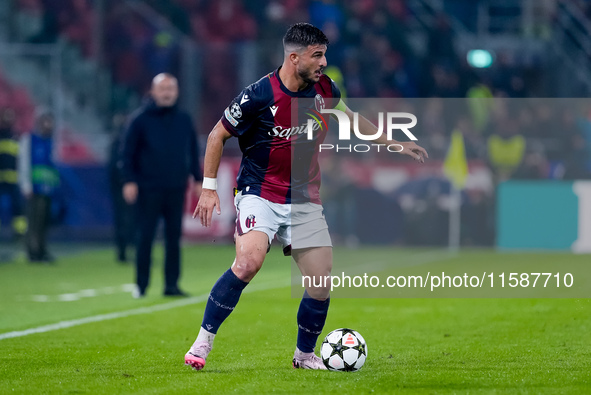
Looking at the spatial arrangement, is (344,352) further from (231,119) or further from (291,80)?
(291,80)

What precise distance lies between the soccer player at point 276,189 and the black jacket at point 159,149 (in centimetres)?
461

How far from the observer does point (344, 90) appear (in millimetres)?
20953

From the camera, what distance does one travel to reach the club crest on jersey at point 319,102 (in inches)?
254

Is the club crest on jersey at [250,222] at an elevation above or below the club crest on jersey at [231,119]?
below

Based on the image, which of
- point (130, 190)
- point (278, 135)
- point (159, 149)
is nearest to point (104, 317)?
point (130, 190)

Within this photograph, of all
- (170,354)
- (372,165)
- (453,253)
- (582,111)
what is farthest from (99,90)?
(170,354)

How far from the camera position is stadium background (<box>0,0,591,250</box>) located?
744 inches

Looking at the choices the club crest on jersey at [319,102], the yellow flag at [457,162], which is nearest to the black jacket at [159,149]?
the club crest on jersey at [319,102]

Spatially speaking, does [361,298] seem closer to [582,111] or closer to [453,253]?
[453,253]

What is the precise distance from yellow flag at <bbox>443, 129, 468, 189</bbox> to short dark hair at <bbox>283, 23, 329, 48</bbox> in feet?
43.6

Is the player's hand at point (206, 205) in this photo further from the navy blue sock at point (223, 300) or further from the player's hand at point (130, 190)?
the player's hand at point (130, 190)

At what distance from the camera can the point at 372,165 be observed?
19453 millimetres

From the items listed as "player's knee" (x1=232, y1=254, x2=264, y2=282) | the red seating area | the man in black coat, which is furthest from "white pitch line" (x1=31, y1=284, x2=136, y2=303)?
the red seating area

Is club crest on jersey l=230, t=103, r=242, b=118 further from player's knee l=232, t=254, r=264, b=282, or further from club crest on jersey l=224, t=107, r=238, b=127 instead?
player's knee l=232, t=254, r=264, b=282
